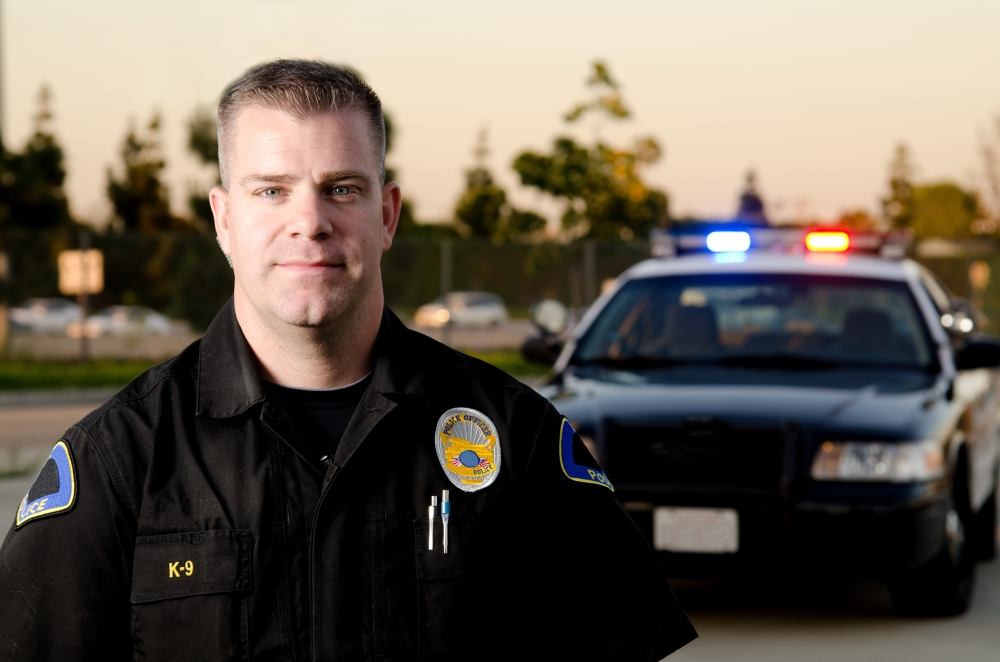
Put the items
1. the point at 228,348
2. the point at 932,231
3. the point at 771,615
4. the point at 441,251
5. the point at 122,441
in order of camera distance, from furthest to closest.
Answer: the point at 932,231 < the point at 441,251 < the point at 771,615 < the point at 228,348 < the point at 122,441

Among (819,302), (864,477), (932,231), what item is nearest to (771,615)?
(864,477)

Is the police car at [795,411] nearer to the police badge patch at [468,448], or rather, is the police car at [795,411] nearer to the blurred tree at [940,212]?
the police badge patch at [468,448]

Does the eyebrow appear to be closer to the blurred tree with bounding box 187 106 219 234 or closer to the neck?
the neck

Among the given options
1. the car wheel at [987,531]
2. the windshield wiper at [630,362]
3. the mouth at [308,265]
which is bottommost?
the car wheel at [987,531]

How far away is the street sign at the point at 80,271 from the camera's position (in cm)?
2646

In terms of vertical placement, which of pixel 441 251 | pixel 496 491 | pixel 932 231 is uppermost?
pixel 496 491

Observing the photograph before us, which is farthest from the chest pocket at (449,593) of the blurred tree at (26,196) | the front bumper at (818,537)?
the blurred tree at (26,196)

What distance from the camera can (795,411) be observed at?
6.95m

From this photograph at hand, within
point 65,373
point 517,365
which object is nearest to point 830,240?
point 65,373

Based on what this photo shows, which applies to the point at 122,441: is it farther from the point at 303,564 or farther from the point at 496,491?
the point at 496,491

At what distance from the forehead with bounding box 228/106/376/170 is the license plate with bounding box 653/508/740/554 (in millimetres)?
4397

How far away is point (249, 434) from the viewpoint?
2.55 m

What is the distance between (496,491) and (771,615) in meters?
5.04

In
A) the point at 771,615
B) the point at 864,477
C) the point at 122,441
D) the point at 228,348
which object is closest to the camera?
the point at 122,441
